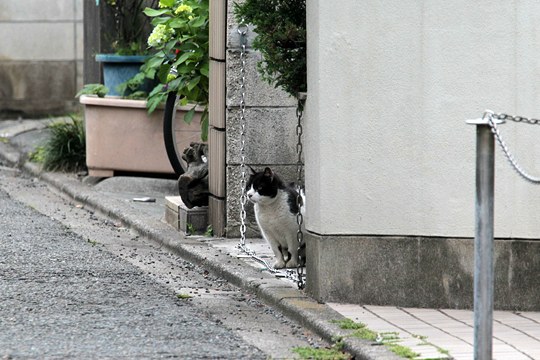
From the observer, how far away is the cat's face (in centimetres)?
773

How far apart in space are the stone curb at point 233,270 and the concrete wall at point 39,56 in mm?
4911

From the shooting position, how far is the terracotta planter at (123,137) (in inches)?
457

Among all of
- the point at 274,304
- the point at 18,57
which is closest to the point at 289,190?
the point at 274,304

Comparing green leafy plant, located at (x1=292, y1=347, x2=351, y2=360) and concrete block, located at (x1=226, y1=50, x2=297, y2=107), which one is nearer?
green leafy plant, located at (x1=292, y1=347, x2=351, y2=360)

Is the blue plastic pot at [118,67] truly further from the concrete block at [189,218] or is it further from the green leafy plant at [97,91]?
the concrete block at [189,218]

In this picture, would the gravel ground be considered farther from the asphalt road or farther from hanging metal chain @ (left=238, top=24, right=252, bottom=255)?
hanging metal chain @ (left=238, top=24, right=252, bottom=255)

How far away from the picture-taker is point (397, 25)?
6.25 m

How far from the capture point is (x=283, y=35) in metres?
6.76

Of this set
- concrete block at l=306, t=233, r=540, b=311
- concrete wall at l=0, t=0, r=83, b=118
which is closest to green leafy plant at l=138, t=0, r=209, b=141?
concrete block at l=306, t=233, r=540, b=311

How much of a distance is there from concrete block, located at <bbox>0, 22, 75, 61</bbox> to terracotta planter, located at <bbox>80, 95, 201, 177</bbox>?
18.5ft

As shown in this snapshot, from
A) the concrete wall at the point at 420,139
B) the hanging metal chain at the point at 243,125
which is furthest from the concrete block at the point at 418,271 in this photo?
the hanging metal chain at the point at 243,125

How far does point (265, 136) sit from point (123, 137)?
3.22m

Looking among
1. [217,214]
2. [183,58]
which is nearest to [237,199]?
[217,214]

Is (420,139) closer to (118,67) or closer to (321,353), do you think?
(321,353)
